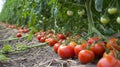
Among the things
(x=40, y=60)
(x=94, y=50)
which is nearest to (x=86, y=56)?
(x=94, y=50)

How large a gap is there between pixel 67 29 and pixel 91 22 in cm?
55

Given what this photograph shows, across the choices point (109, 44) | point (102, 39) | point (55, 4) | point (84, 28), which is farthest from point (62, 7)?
point (109, 44)

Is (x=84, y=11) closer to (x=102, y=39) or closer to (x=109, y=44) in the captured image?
(x=102, y=39)

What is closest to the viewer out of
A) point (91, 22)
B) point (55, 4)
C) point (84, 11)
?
point (91, 22)

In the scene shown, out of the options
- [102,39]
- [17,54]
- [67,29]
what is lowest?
[17,54]

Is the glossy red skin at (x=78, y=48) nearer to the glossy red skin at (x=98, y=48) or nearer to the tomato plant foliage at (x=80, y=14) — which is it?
the glossy red skin at (x=98, y=48)

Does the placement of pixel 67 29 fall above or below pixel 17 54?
above

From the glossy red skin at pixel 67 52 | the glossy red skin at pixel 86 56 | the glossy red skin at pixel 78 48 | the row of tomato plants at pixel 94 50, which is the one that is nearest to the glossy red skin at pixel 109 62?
the row of tomato plants at pixel 94 50

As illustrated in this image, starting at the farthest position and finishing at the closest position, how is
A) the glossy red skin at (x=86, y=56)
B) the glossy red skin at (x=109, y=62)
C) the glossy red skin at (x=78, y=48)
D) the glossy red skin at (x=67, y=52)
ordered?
the glossy red skin at (x=67, y=52) < the glossy red skin at (x=78, y=48) < the glossy red skin at (x=86, y=56) < the glossy red skin at (x=109, y=62)

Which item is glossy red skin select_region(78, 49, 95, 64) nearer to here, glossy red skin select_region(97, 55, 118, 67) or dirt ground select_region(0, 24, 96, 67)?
dirt ground select_region(0, 24, 96, 67)

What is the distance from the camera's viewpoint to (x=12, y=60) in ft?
7.61

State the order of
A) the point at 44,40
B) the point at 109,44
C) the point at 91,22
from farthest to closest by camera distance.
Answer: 1. the point at 44,40
2. the point at 91,22
3. the point at 109,44

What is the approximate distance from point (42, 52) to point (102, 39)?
0.95 metres

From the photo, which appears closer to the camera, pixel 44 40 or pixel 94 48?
pixel 94 48
